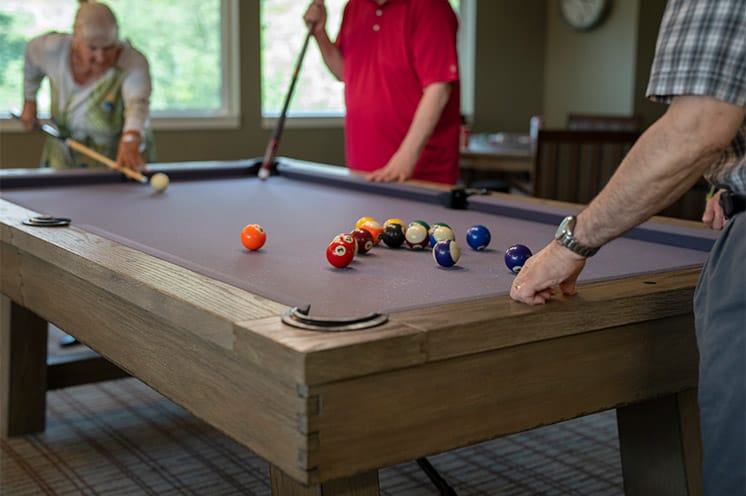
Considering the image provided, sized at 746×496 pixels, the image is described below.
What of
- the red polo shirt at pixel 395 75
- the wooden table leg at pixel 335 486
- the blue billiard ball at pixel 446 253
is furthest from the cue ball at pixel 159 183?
the wooden table leg at pixel 335 486

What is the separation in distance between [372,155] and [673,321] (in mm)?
2081

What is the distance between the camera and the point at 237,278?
161cm

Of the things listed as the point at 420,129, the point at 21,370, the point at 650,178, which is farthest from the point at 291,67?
the point at 650,178

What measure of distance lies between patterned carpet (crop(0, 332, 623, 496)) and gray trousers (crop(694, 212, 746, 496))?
1065 millimetres

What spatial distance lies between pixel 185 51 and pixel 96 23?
2.59 meters

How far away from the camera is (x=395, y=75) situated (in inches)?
133

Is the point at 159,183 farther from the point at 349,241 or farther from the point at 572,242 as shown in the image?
the point at 572,242

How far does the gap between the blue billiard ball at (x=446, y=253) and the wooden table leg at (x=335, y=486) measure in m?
0.51

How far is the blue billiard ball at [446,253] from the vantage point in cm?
174

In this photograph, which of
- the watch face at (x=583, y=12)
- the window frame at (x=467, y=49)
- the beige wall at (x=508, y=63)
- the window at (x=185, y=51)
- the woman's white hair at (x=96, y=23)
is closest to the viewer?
the woman's white hair at (x=96, y=23)

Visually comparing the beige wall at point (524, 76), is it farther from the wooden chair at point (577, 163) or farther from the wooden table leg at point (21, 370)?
the wooden table leg at point (21, 370)

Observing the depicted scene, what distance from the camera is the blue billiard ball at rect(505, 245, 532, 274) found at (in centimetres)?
167

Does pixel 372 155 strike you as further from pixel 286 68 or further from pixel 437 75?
pixel 286 68

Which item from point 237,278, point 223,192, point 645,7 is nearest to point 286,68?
point 645,7
